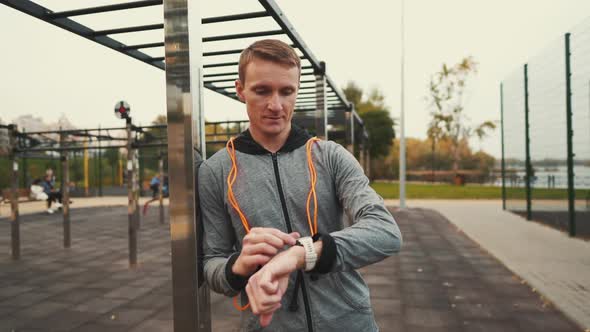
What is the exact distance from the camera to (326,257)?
1000 mm

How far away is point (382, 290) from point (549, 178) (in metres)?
5.69

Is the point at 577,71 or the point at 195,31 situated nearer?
the point at 195,31

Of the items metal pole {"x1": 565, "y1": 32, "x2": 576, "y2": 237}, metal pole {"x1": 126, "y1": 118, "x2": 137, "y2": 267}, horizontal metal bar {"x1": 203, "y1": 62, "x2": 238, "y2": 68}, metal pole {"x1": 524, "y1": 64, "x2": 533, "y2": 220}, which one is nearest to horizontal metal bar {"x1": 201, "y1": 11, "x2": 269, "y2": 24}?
horizontal metal bar {"x1": 203, "y1": 62, "x2": 238, "y2": 68}

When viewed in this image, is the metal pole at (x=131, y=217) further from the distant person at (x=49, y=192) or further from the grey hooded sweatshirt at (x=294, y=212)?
the distant person at (x=49, y=192)

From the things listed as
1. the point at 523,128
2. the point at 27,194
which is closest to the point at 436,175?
the point at 523,128

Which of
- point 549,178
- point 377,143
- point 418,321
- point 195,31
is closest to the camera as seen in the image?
point 195,31

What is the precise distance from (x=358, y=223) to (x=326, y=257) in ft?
0.53

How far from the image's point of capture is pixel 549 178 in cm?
812

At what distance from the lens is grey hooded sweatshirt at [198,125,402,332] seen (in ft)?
3.93

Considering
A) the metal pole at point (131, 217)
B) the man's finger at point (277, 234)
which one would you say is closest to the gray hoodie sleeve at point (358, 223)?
the man's finger at point (277, 234)

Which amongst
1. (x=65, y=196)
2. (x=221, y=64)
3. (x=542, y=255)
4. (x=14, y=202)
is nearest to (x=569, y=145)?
(x=542, y=255)

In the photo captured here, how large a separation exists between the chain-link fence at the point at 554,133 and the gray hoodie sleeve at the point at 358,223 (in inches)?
269

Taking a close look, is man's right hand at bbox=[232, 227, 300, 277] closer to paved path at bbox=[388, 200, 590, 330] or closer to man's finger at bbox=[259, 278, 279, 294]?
man's finger at bbox=[259, 278, 279, 294]

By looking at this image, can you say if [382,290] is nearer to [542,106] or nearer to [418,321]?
[418,321]
